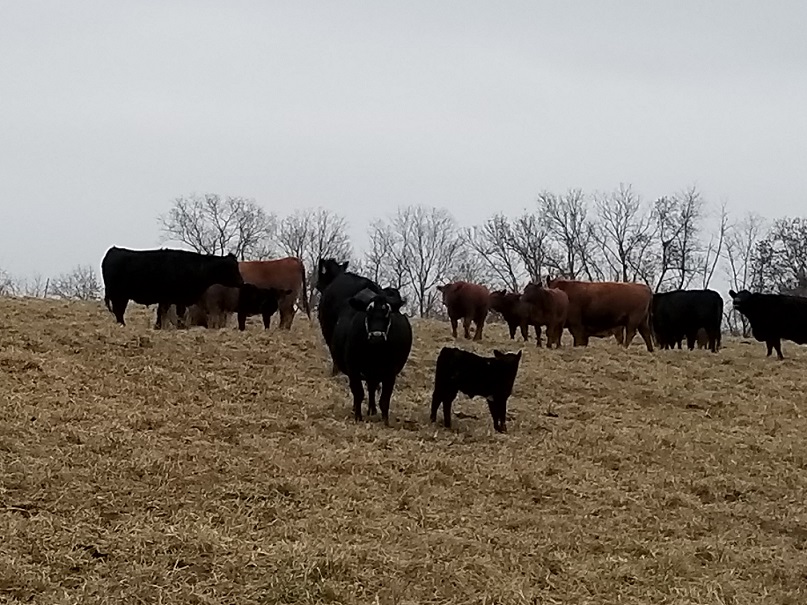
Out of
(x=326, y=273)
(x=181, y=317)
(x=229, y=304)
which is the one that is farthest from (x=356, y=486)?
(x=229, y=304)

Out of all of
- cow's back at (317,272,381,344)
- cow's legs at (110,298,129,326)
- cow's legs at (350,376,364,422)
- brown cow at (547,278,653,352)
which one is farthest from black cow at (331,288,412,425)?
brown cow at (547,278,653,352)

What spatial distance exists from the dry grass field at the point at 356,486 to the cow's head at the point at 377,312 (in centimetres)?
106

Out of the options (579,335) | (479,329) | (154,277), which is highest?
(154,277)

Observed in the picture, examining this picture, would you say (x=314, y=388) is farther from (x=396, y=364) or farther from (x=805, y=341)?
(x=805, y=341)

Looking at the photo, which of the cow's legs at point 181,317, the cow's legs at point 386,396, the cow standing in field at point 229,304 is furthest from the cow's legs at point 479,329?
the cow's legs at point 386,396

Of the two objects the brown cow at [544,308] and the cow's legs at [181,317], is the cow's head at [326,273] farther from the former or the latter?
the brown cow at [544,308]

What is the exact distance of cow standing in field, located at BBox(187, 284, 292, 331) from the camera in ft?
61.2

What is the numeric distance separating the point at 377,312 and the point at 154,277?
268 inches

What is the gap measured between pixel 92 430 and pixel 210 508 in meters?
2.31

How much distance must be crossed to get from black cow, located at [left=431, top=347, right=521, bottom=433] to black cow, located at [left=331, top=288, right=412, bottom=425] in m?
0.57

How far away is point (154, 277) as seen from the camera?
16469mm

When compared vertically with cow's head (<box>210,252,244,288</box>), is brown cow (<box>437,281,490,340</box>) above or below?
below

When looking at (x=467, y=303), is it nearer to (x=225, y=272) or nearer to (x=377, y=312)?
(x=225, y=272)

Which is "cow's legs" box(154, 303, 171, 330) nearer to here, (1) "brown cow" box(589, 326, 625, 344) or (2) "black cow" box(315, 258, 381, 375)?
(2) "black cow" box(315, 258, 381, 375)
